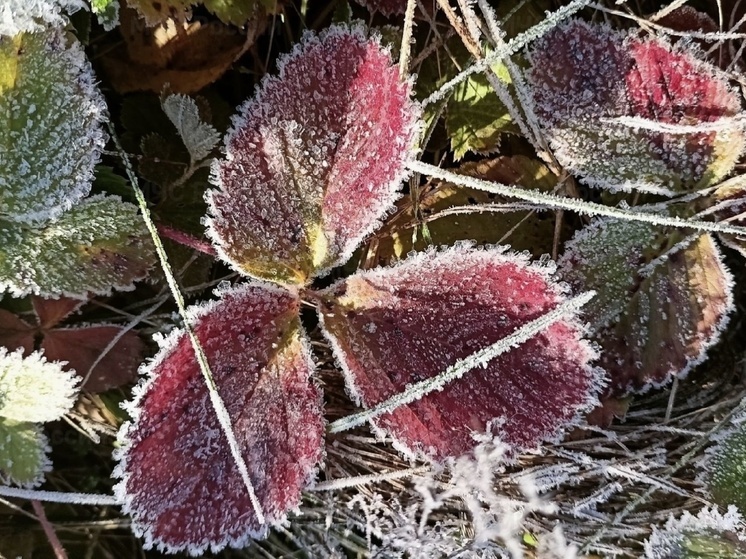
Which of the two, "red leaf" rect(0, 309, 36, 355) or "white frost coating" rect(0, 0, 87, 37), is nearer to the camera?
"white frost coating" rect(0, 0, 87, 37)

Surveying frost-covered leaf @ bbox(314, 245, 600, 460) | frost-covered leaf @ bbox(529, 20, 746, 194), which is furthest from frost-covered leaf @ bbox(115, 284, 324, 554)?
frost-covered leaf @ bbox(529, 20, 746, 194)

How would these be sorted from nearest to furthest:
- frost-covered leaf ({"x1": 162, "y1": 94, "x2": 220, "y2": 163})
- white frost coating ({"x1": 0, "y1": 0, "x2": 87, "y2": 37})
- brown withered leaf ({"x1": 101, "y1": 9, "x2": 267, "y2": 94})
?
white frost coating ({"x1": 0, "y1": 0, "x2": 87, "y2": 37}) < frost-covered leaf ({"x1": 162, "y1": 94, "x2": 220, "y2": 163}) < brown withered leaf ({"x1": 101, "y1": 9, "x2": 267, "y2": 94})

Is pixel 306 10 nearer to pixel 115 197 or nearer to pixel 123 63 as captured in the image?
pixel 123 63

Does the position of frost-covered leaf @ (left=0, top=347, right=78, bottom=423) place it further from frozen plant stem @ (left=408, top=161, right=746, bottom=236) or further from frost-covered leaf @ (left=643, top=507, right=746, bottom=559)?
frost-covered leaf @ (left=643, top=507, right=746, bottom=559)

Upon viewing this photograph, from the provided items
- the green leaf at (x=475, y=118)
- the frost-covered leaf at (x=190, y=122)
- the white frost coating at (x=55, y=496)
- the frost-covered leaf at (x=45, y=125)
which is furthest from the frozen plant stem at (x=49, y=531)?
the green leaf at (x=475, y=118)

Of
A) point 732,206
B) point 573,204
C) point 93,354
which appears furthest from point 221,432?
point 732,206

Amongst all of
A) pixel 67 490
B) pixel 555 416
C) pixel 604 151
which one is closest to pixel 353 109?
pixel 604 151

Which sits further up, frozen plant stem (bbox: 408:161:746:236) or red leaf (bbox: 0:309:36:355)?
red leaf (bbox: 0:309:36:355)

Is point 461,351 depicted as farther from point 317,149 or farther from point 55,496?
point 55,496
